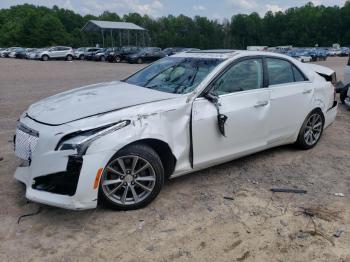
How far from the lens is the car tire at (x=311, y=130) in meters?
5.55

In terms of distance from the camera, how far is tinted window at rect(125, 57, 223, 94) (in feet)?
14.2

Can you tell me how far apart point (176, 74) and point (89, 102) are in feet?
4.07

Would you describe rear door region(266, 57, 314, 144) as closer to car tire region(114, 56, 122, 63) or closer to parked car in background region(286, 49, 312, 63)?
parked car in background region(286, 49, 312, 63)

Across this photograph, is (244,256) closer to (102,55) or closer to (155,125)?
(155,125)

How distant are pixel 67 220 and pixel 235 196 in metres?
1.80

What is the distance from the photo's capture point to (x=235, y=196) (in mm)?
4141

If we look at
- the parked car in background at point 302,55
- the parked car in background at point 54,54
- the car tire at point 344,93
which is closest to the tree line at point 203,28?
the parked car in background at point 54,54

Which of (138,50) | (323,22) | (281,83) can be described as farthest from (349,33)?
(281,83)

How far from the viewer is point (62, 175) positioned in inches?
131

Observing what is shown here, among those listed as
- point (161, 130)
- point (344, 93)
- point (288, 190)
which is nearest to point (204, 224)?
point (161, 130)

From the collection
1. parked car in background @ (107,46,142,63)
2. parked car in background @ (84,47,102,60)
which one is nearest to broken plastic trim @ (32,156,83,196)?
parked car in background @ (107,46,142,63)

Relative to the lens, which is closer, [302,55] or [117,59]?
[117,59]

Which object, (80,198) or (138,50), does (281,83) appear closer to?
(80,198)

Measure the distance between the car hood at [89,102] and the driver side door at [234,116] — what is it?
475mm
